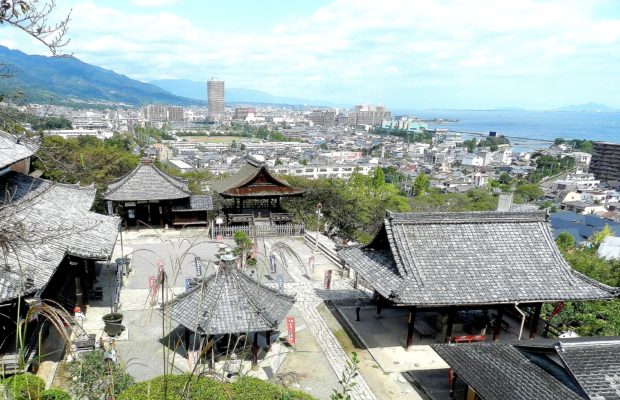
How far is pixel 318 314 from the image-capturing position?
62.5ft

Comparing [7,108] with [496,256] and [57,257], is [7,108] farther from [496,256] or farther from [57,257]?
[496,256]

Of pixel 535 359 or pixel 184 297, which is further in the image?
pixel 184 297

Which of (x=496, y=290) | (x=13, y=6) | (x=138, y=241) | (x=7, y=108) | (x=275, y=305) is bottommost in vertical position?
(x=138, y=241)

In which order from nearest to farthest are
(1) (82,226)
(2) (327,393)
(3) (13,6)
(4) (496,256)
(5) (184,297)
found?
(3) (13,6) < (2) (327,393) < (5) (184,297) < (4) (496,256) < (1) (82,226)

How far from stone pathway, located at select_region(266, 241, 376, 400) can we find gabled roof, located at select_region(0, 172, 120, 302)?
874 cm

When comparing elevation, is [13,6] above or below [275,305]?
above

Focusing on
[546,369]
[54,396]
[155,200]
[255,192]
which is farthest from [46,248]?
[255,192]

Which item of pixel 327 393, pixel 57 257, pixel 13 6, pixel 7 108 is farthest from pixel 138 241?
pixel 13 6

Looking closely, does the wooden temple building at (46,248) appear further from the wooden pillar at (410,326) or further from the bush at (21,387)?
the wooden pillar at (410,326)

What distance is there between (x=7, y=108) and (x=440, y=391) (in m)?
14.2

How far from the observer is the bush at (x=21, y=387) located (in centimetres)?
365

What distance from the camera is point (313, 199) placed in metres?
39.5

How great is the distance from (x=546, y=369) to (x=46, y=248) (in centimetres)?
1663

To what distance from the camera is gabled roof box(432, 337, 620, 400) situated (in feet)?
32.4
